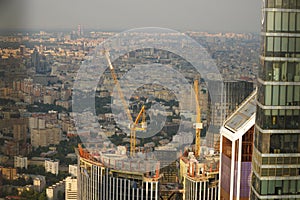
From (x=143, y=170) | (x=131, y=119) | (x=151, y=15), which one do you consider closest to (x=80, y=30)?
(x=151, y=15)

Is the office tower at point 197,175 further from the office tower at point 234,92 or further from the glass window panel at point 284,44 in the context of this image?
the glass window panel at point 284,44

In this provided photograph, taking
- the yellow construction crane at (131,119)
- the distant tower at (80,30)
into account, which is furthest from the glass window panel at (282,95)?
the distant tower at (80,30)

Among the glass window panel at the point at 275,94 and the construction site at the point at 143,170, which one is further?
the construction site at the point at 143,170

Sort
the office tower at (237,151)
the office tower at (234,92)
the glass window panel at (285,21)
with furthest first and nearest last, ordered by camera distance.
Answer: the office tower at (234,92)
the office tower at (237,151)
the glass window panel at (285,21)

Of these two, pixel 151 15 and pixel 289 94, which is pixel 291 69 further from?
pixel 151 15

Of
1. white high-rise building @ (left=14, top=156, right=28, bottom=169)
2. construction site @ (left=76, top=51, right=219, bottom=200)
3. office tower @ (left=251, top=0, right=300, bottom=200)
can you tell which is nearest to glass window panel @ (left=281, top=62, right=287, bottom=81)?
office tower @ (left=251, top=0, right=300, bottom=200)

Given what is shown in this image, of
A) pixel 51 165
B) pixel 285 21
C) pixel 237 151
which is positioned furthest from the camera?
pixel 51 165
